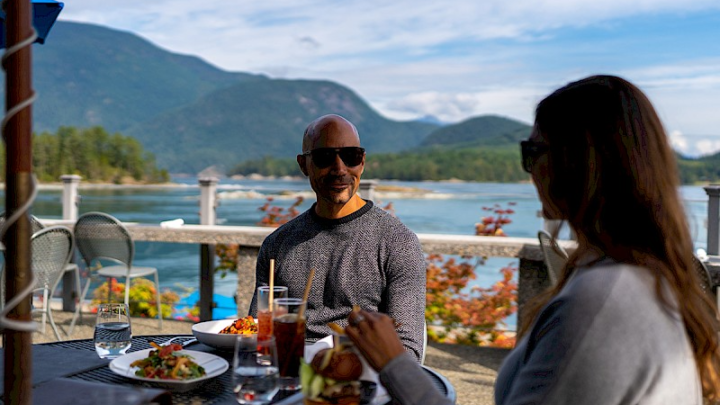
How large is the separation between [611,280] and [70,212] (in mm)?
5891

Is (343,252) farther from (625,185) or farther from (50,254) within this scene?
(50,254)

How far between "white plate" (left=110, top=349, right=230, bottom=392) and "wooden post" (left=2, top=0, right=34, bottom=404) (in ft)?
2.50

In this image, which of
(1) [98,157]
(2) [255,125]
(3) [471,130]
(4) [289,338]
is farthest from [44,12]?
(2) [255,125]

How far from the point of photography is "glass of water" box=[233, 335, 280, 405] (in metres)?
1.41

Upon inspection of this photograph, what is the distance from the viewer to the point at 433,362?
493 cm

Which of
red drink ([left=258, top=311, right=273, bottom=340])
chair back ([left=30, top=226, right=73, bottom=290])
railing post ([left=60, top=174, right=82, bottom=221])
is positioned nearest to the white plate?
red drink ([left=258, top=311, right=273, bottom=340])

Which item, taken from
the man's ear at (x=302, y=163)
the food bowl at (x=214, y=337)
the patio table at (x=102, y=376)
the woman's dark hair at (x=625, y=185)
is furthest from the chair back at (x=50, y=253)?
the woman's dark hair at (x=625, y=185)

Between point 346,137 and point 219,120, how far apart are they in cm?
6761

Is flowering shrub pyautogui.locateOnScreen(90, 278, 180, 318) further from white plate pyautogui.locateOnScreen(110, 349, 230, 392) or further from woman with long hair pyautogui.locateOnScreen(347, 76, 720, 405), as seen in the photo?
woman with long hair pyautogui.locateOnScreen(347, 76, 720, 405)

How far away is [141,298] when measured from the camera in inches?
255

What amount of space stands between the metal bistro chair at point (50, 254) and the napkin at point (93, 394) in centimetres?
338

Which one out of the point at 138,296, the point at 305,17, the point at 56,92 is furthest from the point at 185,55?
the point at 138,296

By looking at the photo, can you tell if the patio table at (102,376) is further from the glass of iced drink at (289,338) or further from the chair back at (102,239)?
the chair back at (102,239)

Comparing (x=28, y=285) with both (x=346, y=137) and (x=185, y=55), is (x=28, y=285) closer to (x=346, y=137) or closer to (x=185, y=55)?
(x=346, y=137)
